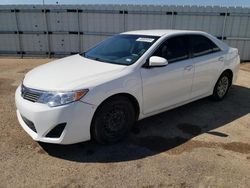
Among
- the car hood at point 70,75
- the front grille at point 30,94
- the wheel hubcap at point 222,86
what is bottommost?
the wheel hubcap at point 222,86

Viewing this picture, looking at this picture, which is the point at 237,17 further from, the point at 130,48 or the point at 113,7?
the point at 130,48

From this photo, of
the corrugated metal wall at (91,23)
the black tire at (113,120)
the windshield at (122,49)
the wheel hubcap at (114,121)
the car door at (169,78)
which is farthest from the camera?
the corrugated metal wall at (91,23)

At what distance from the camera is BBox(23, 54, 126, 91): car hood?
3.41m

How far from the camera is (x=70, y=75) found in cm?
367

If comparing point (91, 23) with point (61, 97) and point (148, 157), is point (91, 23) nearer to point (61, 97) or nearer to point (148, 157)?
point (61, 97)

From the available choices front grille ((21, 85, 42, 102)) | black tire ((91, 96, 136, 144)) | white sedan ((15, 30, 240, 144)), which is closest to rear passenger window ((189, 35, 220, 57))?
white sedan ((15, 30, 240, 144))

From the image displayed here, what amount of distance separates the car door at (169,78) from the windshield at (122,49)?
9.4 inches

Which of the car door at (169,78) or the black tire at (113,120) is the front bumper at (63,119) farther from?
the car door at (169,78)

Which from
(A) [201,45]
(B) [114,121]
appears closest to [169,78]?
(B) [114,121]

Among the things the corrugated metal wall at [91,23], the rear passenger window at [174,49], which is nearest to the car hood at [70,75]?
the rear passenger window at [174,49]

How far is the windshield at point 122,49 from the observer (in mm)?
4137

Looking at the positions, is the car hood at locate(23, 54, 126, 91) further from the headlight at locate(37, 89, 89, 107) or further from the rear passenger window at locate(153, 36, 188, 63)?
the rear passenger window at locate(153, 36, 188, 63)

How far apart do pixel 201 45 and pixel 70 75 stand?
2719 millimetres

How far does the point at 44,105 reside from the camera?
3.29 m
